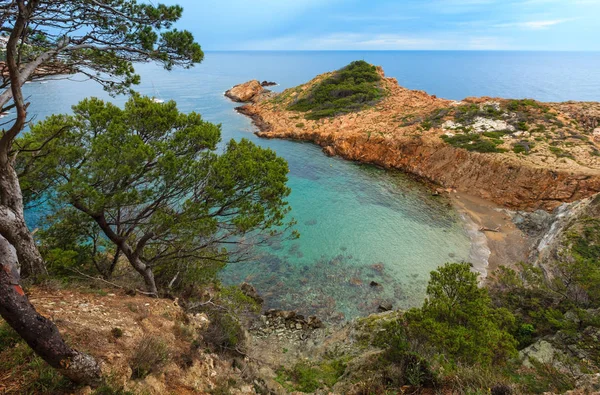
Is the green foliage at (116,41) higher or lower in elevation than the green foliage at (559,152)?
higher

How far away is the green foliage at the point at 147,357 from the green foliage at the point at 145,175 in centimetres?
337

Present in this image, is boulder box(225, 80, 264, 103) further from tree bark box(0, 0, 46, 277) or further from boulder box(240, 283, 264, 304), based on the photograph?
tree bark box(0, 0, 46, 277)

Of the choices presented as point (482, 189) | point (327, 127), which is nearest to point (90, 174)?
point (482, 189)

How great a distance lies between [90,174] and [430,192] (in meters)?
33.3

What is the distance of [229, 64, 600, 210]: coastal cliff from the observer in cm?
3030

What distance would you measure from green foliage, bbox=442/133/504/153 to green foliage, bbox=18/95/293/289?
3309cm

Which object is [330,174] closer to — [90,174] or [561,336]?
[561,336]

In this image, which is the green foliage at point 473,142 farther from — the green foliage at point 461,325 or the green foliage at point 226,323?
the green foliage at point 226,323

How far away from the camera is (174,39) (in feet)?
30.2

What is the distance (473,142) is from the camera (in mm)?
37156

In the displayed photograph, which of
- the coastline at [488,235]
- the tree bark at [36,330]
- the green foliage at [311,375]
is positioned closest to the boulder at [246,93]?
the coastline at [488,235]

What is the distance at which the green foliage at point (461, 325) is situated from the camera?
31.2 feet

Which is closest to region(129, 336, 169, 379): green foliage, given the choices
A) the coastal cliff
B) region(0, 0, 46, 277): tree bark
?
region(0, 0, 46, 277): tree bark

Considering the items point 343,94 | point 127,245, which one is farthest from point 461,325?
point 343,94
